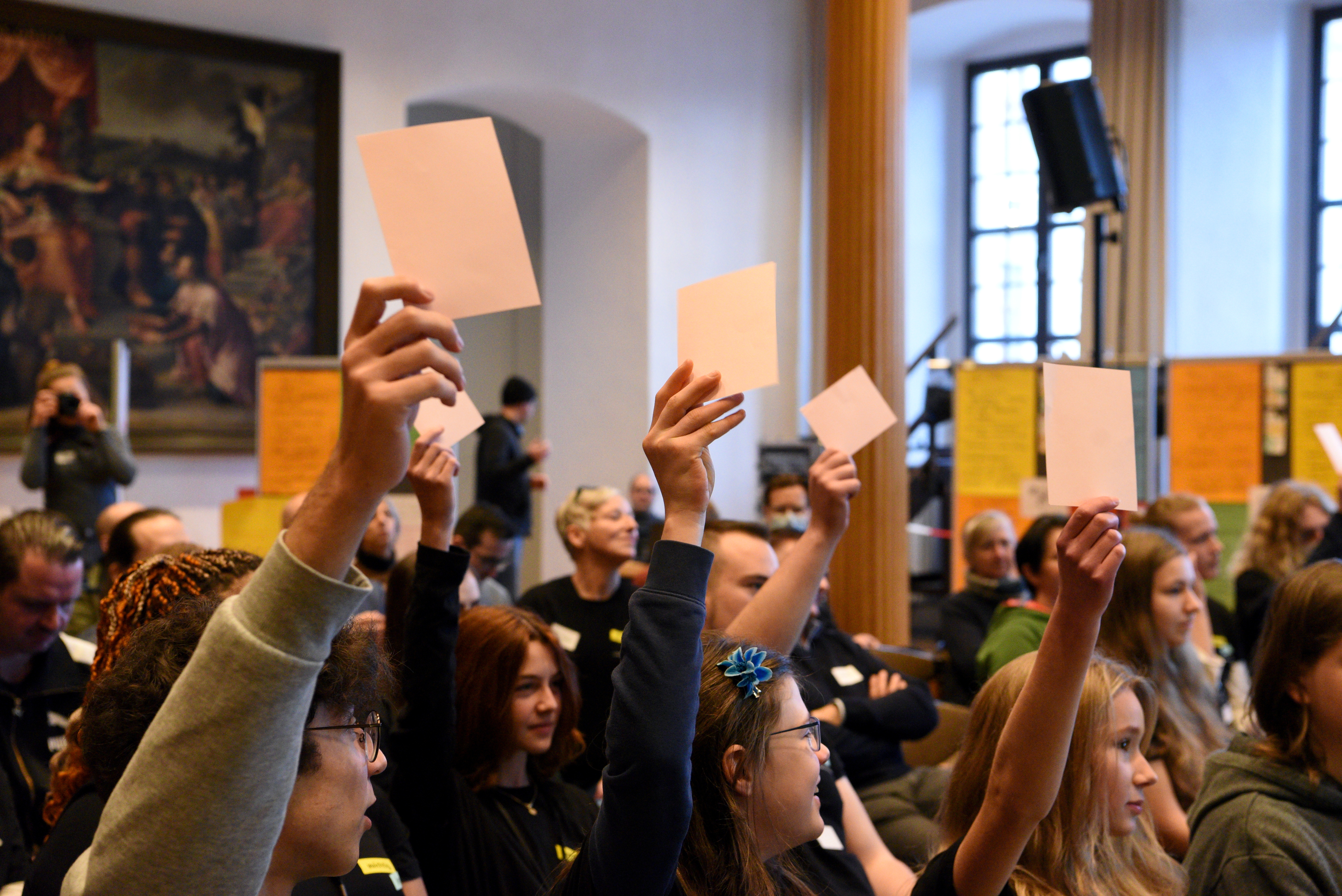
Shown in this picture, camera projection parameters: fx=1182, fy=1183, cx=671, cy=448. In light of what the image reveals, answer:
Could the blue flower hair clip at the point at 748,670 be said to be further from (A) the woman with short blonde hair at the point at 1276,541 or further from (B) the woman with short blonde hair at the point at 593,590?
(A) the woman with short blonde hair at the point at 1276,541

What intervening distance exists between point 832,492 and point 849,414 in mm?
274

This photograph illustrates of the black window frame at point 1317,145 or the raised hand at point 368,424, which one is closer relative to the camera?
the raised hand at point 368,424

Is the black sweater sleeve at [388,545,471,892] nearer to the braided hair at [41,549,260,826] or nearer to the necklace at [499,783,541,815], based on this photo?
the necklace at [499,783,541,815]

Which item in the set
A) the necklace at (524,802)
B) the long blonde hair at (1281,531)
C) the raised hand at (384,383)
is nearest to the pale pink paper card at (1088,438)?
the raised hand at (384,383)

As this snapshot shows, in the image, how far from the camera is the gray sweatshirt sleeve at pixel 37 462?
533 cm

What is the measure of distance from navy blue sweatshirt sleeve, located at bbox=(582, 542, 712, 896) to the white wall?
281 inches

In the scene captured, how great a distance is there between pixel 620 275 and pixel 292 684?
29.8 ft

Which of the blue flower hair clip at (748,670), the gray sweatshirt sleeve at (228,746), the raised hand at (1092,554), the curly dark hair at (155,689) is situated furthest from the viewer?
the blue flower hair clip at (748,670)

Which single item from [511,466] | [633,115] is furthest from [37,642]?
[633,115]

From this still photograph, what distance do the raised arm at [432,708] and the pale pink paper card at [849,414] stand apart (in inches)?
27.4

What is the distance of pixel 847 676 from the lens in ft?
10.7

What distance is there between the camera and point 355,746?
1.21 metres

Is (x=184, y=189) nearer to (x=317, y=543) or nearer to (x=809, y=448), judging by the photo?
(x=809, y=448)

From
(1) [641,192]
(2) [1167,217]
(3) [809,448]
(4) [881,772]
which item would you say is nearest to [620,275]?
(1) [641,192]
